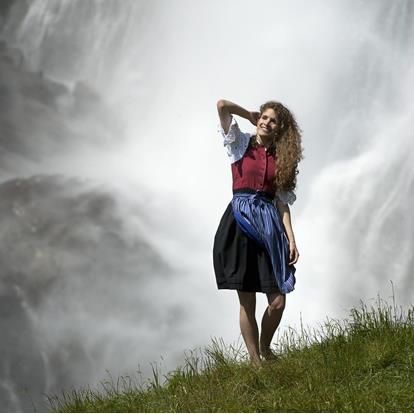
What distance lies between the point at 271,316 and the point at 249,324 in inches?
6.7

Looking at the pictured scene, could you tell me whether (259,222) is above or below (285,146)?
below

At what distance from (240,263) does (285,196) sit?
2.09 ft

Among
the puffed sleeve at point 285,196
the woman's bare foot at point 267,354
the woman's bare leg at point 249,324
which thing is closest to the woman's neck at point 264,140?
the puffed sleeve at point 285,196

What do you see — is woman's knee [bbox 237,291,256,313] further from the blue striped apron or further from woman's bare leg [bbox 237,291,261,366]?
the blue striped apron

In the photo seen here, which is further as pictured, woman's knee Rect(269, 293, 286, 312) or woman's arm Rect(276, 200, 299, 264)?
woman's arm Rect(276, 200, 299, 264)

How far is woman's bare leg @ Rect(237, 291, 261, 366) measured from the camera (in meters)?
5.73

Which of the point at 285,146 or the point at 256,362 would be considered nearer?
the point at 256,362

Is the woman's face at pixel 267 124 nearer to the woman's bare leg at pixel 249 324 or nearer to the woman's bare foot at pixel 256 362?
the woman's bare leg at pixel 249 324

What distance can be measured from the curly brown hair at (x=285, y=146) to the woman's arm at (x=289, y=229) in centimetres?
14

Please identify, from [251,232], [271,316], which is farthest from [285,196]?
[271,316]

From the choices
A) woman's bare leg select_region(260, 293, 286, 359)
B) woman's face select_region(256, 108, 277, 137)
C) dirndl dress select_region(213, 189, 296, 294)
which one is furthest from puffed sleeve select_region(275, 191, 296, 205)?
woman's bare leg select_region(260, 293, 286, 359)

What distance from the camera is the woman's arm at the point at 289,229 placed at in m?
5.85

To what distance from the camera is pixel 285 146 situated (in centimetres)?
595

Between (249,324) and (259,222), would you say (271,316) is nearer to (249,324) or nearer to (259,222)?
(249,324)
